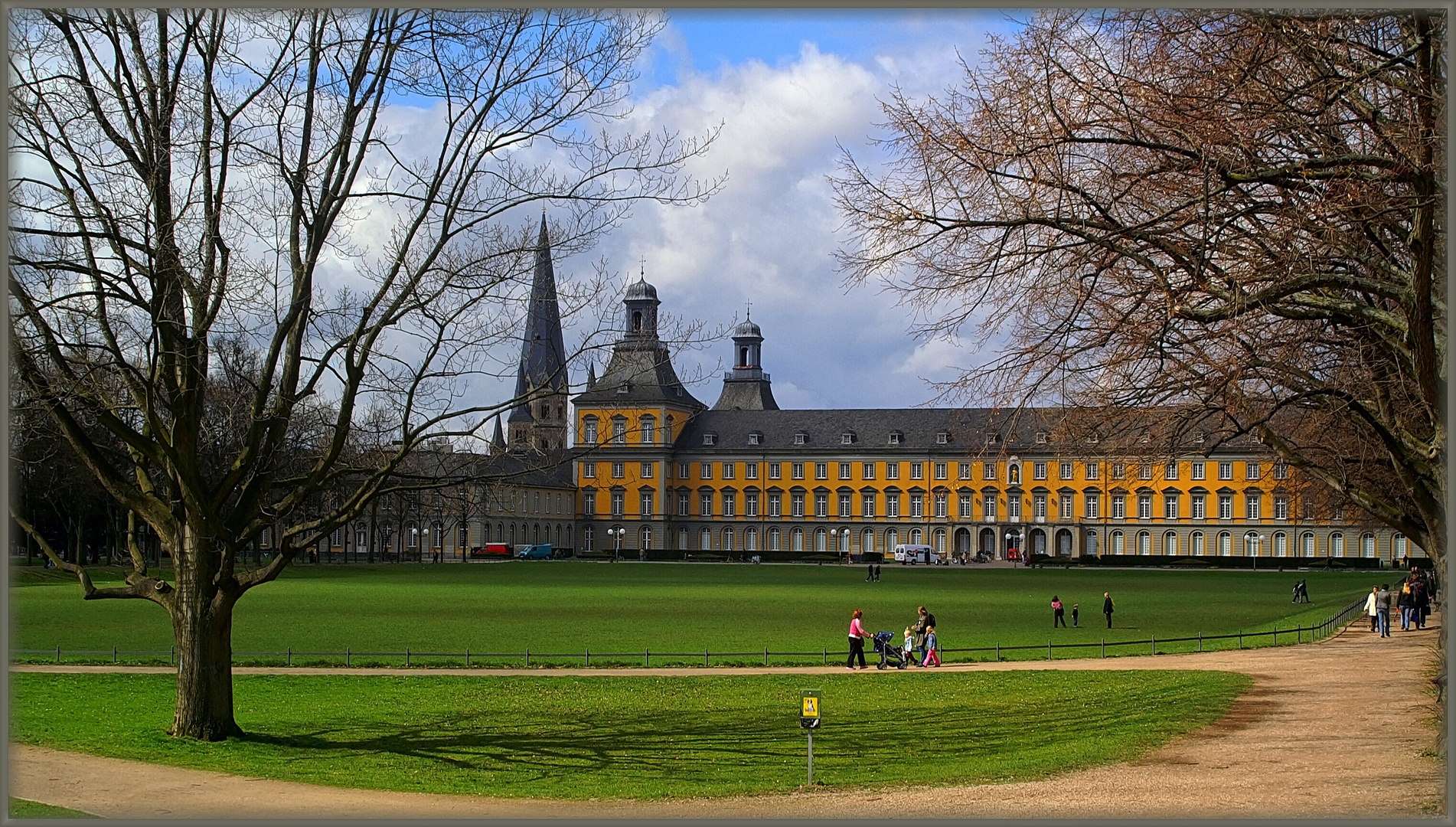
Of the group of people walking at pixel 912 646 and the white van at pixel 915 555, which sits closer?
the group of people walking at pixel 912 646

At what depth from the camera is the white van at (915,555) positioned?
106688 millimetres

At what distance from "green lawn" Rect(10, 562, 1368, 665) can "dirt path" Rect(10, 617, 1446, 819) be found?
5.79 m

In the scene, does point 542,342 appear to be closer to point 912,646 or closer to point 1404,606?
point 912,646

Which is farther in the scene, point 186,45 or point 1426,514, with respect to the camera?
point 186,45

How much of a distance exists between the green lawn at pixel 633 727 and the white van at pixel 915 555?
81.7m

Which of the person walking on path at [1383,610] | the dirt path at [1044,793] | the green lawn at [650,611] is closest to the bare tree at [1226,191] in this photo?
the dirt path at [1044,793]

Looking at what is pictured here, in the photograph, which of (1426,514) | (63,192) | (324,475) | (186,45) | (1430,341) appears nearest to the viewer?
(1430,341)

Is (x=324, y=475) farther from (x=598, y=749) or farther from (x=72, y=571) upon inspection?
(x=598, y=749)

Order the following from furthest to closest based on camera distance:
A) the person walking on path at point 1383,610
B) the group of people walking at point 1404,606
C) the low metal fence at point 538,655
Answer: the group of people walking at point 1404,606 < the person walking on path at point 1383,610 < the low metal fence at point 538,655

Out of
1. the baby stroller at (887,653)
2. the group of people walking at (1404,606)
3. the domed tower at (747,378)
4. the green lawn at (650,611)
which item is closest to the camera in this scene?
the baby stroller at (887,653)

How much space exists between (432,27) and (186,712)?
8.32 m

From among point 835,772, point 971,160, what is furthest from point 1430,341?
point 835,772

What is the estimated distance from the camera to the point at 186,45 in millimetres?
15578

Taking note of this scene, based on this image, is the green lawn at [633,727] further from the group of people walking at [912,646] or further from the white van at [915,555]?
the white van at [915,555]
